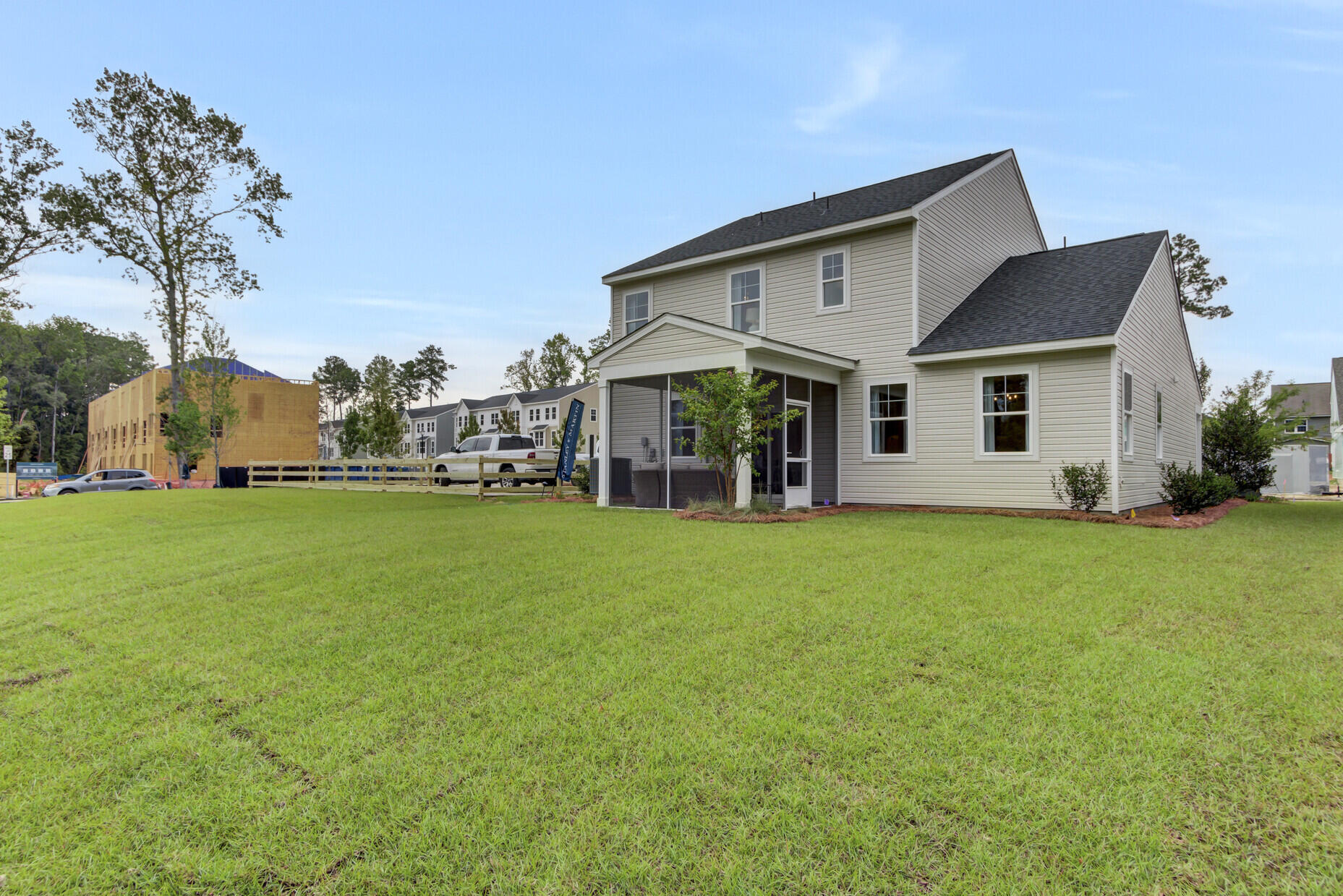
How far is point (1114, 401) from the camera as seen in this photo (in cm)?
1141

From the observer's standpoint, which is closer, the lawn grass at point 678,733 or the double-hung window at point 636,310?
the lawn grass at point 678,733

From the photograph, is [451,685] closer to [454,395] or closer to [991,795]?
[991,795]

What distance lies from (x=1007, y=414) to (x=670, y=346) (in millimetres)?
6694

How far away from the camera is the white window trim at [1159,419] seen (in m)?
14.2

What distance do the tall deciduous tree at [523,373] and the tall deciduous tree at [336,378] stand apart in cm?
3317

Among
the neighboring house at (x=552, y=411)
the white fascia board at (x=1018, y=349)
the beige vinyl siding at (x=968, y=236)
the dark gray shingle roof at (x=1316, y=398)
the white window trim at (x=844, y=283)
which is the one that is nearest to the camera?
the white fascia board at (x=1018, y=349)

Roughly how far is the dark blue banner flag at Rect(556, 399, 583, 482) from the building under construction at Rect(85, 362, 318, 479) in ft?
97.5

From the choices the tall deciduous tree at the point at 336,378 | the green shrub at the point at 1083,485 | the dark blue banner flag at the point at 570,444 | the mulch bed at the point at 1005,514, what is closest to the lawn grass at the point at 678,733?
the mulch bed at the point at 1005,514

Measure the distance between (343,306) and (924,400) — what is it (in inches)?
887

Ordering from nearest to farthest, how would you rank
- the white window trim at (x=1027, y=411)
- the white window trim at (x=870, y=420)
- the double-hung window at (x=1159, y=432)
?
1. the white window trim at (x=1027, y=411)
2. the white window trim at (x=870, y=420)
3. the double-hung window at (x=1159, y=432)

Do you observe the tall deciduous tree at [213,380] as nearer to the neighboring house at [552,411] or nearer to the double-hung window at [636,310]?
the neighboring house at [552,411]

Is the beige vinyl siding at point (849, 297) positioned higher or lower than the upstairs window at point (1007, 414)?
higher

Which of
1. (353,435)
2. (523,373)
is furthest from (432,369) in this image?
(353,435)

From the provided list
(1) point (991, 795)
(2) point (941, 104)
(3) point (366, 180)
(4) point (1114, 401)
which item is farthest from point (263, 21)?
(4) point (1114, 401)
